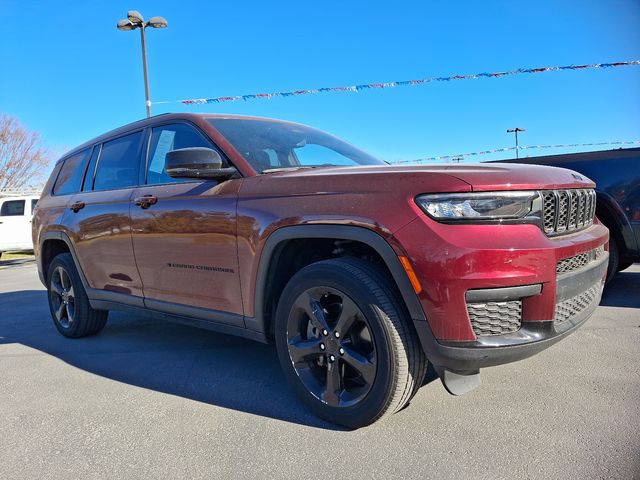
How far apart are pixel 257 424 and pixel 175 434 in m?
0.43

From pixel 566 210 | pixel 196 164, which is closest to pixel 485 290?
pixel 566 210

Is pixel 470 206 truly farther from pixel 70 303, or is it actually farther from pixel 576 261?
pixel 70 303

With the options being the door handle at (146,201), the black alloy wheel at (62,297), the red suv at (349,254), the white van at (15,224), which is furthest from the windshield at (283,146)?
the white van at (15,224)

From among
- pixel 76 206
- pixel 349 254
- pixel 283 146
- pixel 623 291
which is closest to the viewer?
pixel 349 254

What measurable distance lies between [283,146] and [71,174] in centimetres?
270

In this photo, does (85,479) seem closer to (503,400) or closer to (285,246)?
(285,246)

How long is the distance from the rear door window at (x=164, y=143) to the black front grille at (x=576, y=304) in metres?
2.40

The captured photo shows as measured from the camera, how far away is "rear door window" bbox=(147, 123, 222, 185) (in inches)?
137

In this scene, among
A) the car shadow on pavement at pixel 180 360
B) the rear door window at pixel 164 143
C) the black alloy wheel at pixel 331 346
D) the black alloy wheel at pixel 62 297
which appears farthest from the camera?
the black alloy wheel at pixel 62 297

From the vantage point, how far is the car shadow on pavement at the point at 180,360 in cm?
302

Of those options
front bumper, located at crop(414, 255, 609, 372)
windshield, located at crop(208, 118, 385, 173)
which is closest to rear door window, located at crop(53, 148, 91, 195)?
windshield, located at crop(208, 118, 385, 173)

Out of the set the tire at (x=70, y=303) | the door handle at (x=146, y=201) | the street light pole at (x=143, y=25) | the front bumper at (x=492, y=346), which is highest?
the street light pole at (x=143, y=25)

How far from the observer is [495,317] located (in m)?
2.19

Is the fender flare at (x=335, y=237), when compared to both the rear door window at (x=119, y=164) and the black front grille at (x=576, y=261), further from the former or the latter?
the rear door window at (x=119, y=164)
